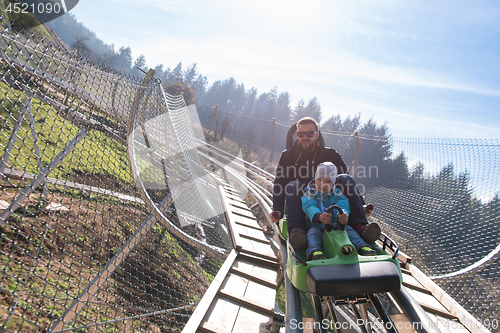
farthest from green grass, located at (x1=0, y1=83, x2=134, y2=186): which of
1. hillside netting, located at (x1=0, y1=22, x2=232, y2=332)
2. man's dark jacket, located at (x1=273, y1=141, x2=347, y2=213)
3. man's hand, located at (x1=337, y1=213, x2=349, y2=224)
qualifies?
man's hand, located at (x1=337, y1=213, x2=349, y2=224)

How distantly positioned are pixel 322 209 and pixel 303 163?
26.4 inches

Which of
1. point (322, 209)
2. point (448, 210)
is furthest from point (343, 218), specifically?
point (448, 210)

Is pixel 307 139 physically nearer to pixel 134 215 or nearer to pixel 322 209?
pixel 322 209

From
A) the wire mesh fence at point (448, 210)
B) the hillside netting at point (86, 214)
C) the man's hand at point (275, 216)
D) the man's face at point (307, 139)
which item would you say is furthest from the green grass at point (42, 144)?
the wire mesh fence at point (448, 210)

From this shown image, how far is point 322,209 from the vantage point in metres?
1.68

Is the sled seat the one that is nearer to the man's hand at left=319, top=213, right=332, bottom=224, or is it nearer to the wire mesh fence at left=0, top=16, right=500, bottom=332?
the man's hand at left=319, top=213, right=332, bottom=224

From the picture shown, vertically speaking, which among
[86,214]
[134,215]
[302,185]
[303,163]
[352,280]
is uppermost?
[303,163]

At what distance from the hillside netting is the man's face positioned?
145cm

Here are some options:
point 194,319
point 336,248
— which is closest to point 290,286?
point 336,248

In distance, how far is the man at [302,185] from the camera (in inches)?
58.9

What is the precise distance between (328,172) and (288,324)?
0.92 metres

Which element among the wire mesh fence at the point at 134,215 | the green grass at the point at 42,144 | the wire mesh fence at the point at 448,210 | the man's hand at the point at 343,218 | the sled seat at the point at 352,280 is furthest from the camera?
the wire mesh fence at the point at 448,210

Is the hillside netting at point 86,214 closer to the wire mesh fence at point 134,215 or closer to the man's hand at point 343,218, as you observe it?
the wire mesh fence at point 134,215

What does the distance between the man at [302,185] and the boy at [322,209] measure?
0.04 m
